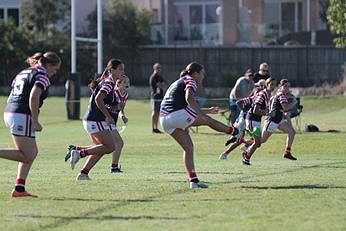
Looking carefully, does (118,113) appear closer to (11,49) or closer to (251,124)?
(251,124)

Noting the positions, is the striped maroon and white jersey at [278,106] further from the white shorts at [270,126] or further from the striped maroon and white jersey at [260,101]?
the striped maroon and white jersey at [260,101]

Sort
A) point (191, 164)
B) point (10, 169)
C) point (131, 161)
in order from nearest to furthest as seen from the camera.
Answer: point (191, 164), point (10, 169), point (131, 161)

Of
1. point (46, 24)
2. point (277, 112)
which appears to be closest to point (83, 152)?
point (277, 112)

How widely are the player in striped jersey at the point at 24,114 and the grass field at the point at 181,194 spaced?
53cm

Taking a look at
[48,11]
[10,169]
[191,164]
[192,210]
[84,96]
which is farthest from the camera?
[48,11]

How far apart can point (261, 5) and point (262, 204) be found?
49.6 metres

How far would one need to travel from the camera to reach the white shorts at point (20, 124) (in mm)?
13031

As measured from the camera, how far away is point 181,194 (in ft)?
44.0

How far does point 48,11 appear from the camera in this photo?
59.0m

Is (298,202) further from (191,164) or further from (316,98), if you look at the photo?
(316,98)

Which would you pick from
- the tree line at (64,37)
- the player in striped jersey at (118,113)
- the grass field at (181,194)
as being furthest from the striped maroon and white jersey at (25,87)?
the tree line at (64,37)

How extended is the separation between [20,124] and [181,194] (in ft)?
7.77

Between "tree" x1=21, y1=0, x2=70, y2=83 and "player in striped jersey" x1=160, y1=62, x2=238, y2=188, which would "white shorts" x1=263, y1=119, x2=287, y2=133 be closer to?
"player in striped jersey" x1=160, y1=62, x2=238, y2=188

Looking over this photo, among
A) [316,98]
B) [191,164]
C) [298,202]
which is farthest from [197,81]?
[316,98]
